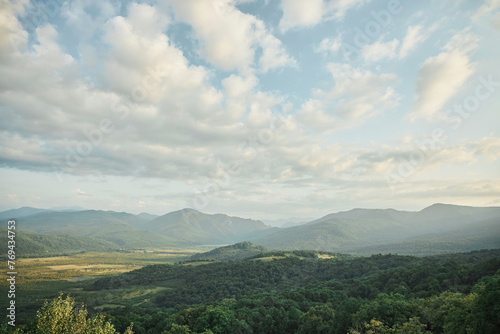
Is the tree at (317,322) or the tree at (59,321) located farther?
the tree at (317,322)

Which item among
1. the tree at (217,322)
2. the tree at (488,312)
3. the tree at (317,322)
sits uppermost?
the tree at (488,312)

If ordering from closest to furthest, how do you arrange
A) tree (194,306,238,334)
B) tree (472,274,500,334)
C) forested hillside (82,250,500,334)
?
tree (472,274,500,334), forested hillside (82,250,500,334), tree (194,306,238,334)

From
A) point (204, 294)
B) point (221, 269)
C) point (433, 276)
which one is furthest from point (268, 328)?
point (221, 269)

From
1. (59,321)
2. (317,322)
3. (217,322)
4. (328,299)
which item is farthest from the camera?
(328,299)

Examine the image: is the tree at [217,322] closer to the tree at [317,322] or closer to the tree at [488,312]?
the tree at [317,322]

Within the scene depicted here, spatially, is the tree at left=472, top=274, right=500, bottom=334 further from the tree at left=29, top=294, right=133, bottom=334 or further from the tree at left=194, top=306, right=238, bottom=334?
the tree at left=194, top=306, right=238, bottom=334

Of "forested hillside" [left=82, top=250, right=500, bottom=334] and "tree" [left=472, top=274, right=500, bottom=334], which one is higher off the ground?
"tree" [left=472, top=274, right=500, bottom=334]

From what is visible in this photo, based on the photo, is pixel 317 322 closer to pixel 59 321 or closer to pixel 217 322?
pixel 217 322

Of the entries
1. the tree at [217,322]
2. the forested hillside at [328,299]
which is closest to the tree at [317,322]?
the forested hillside at [328,299]

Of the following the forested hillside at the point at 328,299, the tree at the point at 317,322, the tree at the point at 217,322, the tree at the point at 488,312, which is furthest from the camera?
the tree at the point at 217,322

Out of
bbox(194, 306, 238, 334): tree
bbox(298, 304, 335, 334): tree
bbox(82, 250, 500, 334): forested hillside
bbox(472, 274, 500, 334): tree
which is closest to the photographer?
bbox(472, 274, 500, 334): tree

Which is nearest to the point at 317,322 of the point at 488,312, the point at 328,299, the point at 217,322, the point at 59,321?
the point at 217,322

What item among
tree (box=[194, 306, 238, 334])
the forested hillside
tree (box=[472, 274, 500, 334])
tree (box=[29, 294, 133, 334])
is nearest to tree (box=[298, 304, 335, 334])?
the forested hillside

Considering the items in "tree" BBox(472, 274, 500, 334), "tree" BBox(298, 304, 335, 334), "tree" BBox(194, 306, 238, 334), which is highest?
"tree" BBox(472, 274, 500, 334)
